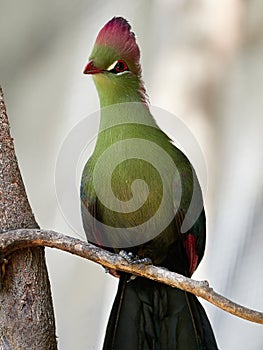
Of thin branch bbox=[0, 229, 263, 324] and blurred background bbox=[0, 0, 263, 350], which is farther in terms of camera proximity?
blurred background bbox=[0, 0, 263, 350]

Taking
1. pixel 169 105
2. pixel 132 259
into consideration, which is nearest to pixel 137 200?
pixel 132 259

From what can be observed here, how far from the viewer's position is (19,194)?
0.85 m

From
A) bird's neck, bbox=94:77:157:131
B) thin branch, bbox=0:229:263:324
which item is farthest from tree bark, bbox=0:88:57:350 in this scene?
bird's neck, bbox=94:77:157:131

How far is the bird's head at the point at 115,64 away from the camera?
84cm

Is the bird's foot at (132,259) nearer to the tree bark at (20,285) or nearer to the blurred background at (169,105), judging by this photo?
the tree bark at (20,285)

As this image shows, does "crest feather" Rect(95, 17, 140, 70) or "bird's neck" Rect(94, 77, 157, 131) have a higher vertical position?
"crest feather" Rect(95, 17, 140, 70)

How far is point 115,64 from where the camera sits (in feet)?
2.77

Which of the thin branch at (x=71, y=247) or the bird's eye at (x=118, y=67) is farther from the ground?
the bird's eye at (x=118, y=67)

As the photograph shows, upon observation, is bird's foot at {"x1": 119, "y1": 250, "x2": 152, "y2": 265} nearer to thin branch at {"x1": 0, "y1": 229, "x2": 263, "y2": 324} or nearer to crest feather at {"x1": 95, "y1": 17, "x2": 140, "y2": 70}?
thin branch at {"x1": 0, "y1": 229, "x2": 263, "y2": 324}

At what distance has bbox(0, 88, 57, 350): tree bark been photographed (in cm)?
81

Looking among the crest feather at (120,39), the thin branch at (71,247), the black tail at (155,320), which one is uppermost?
the crest feather at (120,39)

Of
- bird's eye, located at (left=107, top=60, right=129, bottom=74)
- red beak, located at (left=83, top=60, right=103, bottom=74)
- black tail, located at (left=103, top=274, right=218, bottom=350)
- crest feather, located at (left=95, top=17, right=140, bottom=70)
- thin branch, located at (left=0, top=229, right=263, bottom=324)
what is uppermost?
crest feather, located at (left=95, top=17, right=140, bottom=70)

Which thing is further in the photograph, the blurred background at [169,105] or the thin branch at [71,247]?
the blurred background at [169,105]

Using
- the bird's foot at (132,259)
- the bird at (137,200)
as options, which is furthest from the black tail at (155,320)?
the bird's foot at (132,259)
